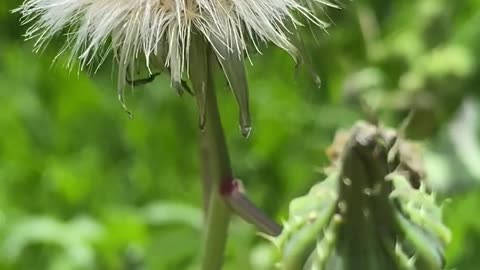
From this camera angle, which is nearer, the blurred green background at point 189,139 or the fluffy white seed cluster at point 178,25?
the fluffy white seed cluster at point 178,25

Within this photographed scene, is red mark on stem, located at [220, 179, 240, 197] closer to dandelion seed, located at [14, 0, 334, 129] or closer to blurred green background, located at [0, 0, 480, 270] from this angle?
dandelion seed, located at [14, 0, 334, 129]

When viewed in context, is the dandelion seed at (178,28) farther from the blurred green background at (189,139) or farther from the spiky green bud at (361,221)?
the blurred green background at (189,139)

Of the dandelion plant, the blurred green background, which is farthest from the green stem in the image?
the blurred green background

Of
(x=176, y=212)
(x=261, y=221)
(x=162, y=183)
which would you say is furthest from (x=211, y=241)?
(x=162, y=183)

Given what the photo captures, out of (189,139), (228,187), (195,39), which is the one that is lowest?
(189,139)

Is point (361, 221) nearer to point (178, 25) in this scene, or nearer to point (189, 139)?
point (178, 25)

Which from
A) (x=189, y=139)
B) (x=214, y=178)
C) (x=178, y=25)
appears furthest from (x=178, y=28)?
(x=189, y=139)

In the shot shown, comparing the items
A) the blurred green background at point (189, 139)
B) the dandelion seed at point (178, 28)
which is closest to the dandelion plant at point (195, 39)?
the dandelion seed at point (178, 28)
